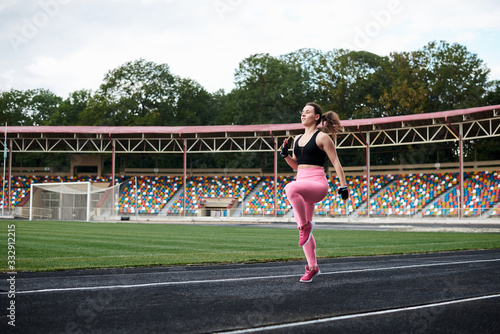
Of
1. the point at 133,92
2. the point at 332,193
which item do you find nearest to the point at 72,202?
the point at 332,193

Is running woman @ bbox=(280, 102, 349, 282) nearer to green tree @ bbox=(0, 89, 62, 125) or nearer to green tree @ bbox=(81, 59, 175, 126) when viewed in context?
green tree @ bbox=(81, 59, 175, 126)

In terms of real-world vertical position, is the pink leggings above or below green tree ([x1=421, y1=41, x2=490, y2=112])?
below

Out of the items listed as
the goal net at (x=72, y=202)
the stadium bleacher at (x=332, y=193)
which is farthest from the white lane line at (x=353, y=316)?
the goal net at (x=72, y=202)

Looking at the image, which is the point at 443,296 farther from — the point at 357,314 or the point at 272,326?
the point at 272,326

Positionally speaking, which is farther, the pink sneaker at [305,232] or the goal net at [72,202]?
the goal net at [72,202]

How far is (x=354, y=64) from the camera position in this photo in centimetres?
5575

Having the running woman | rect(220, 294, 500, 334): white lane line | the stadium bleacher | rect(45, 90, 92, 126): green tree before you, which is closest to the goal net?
the stadium bleacher

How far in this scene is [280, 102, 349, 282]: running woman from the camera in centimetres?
552

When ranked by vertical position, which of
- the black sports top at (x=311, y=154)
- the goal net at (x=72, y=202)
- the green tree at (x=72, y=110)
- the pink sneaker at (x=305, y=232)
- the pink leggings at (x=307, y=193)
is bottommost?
the goal net at (x=72, y=202)

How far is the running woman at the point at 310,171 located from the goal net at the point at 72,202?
3261 cm

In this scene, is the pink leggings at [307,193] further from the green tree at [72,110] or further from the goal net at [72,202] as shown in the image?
the green tree at [72,110]

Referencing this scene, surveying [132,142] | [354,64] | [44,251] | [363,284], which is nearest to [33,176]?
[132,142]

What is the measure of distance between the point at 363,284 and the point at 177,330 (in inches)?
108

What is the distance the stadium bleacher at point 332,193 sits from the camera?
3569 cm
